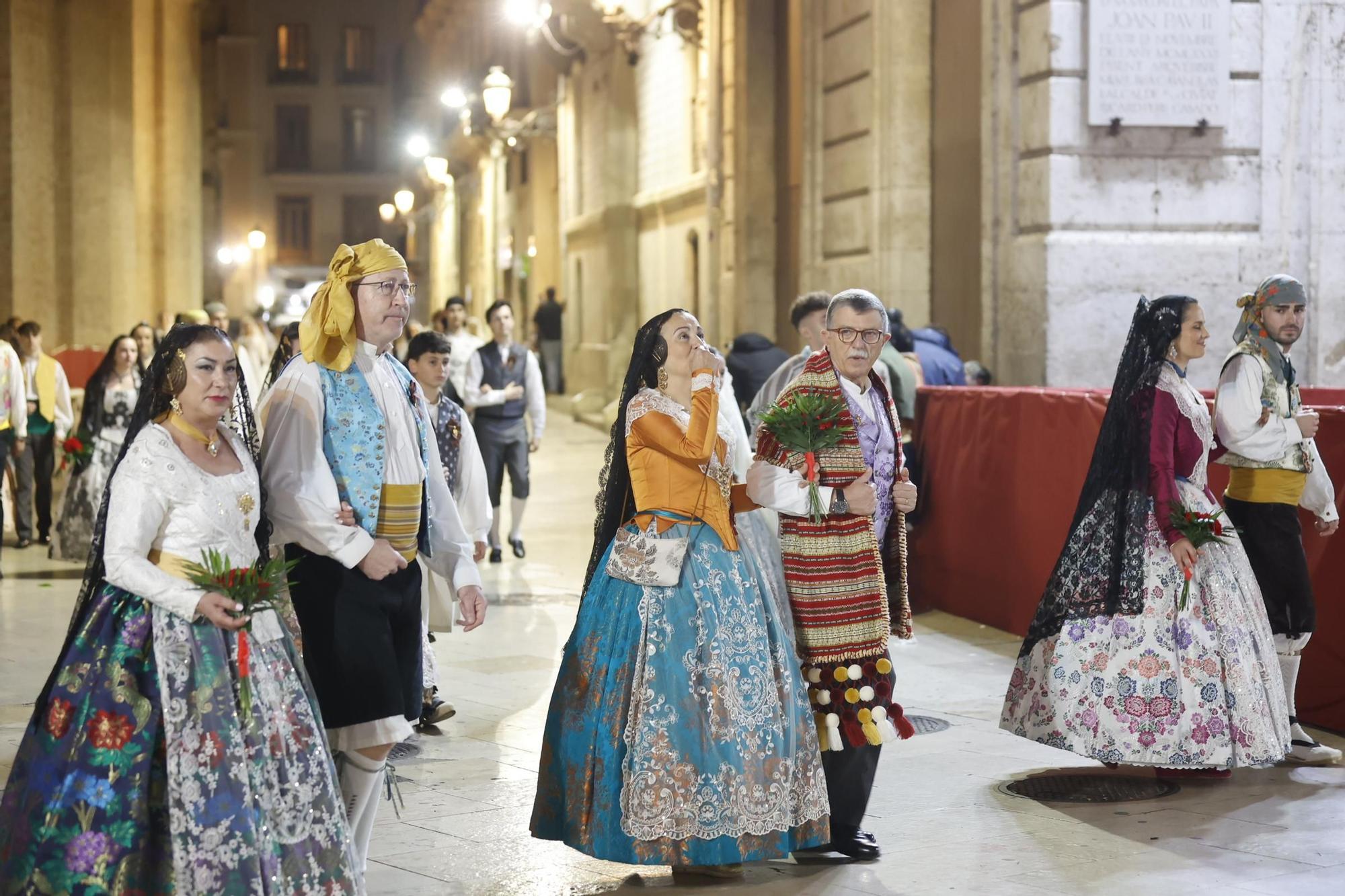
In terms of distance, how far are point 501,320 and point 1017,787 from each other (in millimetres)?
7460

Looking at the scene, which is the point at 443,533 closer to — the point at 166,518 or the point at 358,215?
the point at 166,518

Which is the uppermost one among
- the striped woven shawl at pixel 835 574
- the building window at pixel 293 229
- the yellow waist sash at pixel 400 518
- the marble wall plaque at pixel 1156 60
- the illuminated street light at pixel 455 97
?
the building window at pixel 293 229

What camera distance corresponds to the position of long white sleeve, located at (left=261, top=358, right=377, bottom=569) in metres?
5.16

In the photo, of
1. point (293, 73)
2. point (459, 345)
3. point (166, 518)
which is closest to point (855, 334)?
point (166, 518)

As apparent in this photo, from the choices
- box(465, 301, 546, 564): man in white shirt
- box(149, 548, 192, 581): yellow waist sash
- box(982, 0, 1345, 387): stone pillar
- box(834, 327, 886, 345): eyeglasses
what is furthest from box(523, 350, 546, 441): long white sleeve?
box(149, 548, 192, 581): yellow waist sash

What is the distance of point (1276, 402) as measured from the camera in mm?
7480

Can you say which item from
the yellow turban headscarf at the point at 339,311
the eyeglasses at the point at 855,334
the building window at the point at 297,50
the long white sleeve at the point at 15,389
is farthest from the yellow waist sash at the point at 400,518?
the building window at the point at 297,50

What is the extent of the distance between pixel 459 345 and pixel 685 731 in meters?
9.85

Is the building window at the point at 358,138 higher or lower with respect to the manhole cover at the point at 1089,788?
higher

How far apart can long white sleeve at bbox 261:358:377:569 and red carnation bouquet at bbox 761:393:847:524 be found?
1.40 m

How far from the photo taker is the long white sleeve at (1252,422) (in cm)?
744

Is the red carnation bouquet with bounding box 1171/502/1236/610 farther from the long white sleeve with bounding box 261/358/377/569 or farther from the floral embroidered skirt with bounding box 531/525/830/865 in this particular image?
the long white sleeve with bounding box 261/358/377/569

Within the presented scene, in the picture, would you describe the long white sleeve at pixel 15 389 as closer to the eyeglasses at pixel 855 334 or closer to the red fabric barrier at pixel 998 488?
the red fabric barrier at pixel 998 488

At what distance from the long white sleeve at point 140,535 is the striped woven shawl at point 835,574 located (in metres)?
2.04
